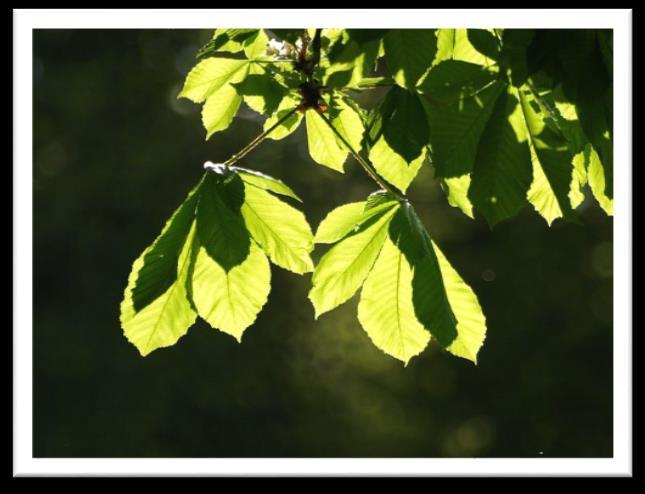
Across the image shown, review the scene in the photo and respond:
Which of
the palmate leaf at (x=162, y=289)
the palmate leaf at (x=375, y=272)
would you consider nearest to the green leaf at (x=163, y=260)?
the palmate leaf at (x=162, y=289)

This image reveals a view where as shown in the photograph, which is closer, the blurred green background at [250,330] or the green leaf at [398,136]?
the green leaf at [398,136]

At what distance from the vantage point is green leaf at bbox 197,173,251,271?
95cm

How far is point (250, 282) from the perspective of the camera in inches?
38.9

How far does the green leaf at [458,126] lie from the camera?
3.04 feet

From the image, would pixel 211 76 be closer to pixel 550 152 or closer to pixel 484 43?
pixel 484 43

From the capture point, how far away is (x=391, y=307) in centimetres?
103

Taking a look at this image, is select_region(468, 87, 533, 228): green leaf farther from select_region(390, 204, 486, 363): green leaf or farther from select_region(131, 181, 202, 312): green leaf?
select_region(131, 181, 202, 312): green leaf

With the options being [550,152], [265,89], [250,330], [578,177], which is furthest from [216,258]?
[250,330]

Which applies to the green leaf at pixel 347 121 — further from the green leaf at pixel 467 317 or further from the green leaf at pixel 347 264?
the green leaf at pixel 467 317

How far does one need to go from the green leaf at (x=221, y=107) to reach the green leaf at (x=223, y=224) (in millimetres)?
259

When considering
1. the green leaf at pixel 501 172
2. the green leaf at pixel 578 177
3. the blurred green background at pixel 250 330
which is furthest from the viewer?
the blurred green background at pixel 250 330

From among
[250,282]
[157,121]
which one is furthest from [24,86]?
[157,121]

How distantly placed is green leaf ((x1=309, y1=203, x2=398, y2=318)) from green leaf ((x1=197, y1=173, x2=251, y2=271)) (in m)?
0.12

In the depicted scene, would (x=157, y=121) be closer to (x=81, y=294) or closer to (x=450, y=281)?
(x=81, y=294)
